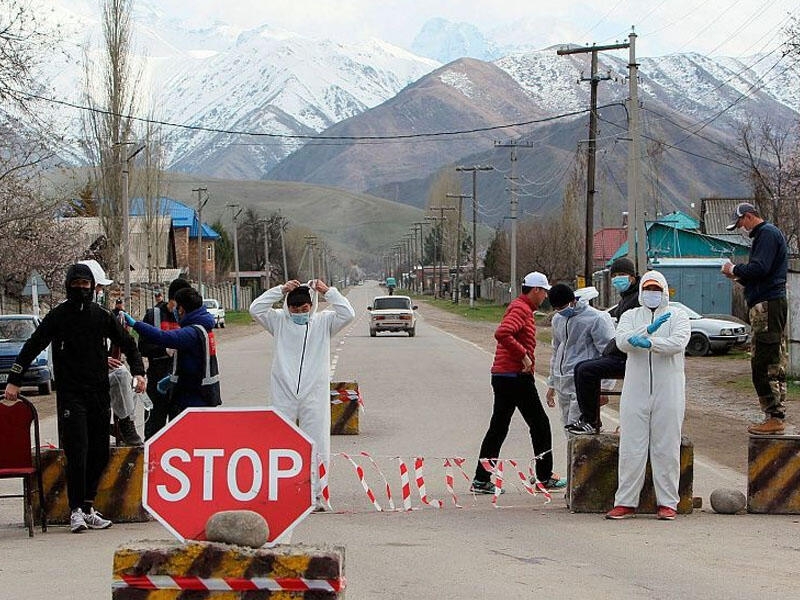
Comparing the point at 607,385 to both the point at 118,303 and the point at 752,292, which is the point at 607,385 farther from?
the point at 118,303

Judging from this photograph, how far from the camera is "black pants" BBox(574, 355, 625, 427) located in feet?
37.2

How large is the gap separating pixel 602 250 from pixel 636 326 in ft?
279

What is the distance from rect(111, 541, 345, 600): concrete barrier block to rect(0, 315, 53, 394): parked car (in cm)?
1986

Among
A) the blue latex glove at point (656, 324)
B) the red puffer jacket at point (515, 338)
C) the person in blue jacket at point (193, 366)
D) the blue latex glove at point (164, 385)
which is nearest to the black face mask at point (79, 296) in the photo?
the person in blue jacket at point (193, 366)

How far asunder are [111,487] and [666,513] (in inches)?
173

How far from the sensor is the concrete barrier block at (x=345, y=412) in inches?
677

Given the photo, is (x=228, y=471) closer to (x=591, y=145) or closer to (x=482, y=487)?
(x=482, y=487)

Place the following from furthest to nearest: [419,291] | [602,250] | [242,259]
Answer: [419,291], [242,259], [602,250]

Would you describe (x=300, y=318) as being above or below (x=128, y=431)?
above

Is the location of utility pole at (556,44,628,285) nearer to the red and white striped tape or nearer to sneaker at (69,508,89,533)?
sneaker at (69,508,89,533)

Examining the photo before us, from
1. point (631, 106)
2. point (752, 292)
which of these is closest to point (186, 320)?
point (752, 292)

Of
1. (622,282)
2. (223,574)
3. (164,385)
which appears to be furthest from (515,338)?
(223,574)

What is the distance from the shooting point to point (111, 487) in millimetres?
10547

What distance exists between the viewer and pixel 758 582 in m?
7.98
